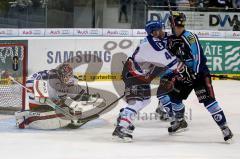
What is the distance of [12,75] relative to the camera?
8.02m

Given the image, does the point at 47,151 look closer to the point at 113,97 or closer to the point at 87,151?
the point at 87,151

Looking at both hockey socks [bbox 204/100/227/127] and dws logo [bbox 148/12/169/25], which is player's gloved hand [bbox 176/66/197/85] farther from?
dws logo [bbox 148/12/169/25]

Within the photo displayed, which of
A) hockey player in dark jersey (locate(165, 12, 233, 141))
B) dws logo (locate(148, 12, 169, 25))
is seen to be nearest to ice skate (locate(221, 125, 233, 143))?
hockey player in dark jersey (locate(165, 12, 233, 141))

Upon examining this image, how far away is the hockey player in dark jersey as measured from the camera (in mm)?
5906

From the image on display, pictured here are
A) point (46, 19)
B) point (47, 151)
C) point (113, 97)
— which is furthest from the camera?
point (46, 19)

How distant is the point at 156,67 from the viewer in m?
6.22

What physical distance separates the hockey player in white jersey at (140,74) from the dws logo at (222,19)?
697cm

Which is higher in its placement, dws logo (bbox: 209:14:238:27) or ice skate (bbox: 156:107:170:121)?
dws logo (bbox: 209:14:238:27)

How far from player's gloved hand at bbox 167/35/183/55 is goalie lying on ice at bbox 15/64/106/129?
1260 millimetres

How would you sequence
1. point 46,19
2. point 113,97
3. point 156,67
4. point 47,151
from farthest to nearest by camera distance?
point 46,19
point 113,97
point 156,67
point 47,151

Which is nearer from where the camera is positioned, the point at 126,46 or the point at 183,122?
→ the point at 183,122

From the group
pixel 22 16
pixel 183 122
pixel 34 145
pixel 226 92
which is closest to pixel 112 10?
pixel 22 16

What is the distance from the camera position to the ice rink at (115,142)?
205 inches

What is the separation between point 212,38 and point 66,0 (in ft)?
10.2
